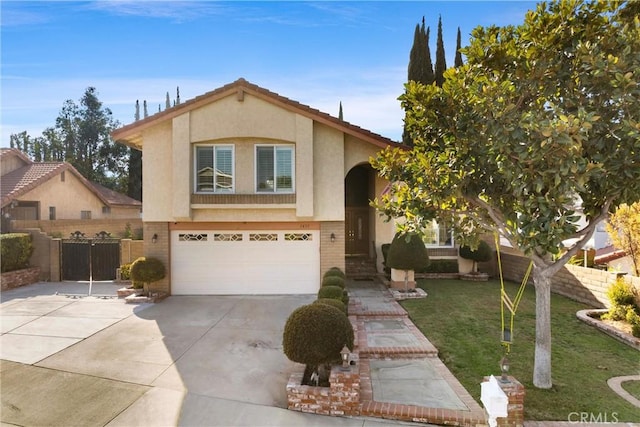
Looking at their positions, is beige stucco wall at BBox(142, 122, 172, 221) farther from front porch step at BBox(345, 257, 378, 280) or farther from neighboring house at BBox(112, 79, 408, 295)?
front porch step at BBox(345, 257, 378, 280)

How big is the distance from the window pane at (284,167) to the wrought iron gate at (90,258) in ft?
26.9

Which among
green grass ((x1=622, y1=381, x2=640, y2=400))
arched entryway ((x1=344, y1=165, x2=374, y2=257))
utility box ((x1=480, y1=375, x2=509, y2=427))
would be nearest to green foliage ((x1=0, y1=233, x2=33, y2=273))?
arched entryway ((x1=344, y1=165, x2=374, y2=257))

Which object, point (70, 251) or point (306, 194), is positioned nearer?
point (306, 194)

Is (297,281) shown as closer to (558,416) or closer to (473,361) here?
(473,361)

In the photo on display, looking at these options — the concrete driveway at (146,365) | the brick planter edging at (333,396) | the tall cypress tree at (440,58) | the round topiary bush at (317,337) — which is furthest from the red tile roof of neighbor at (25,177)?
the tall cypress tree at (440,58)

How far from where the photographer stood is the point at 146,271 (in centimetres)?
1357

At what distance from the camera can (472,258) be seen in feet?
57.3

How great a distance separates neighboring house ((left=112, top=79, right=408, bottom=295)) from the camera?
13648 millimetres

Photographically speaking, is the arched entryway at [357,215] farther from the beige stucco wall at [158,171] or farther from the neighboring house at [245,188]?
the beige stucco wall at [158,171]

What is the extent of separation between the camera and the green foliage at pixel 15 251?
51.9 feet

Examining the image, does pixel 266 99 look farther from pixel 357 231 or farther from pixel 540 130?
pixel 540 130

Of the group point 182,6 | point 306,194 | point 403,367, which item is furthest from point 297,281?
point 182,6

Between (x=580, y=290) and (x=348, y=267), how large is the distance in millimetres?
8870

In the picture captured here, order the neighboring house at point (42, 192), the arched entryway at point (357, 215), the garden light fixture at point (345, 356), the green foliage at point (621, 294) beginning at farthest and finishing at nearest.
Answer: the neighboring house at point (42, 192) < the arched entryway at point (357, 215) < the green foliage at point (621, 294) < the garden light fixture at point (345, 356)
